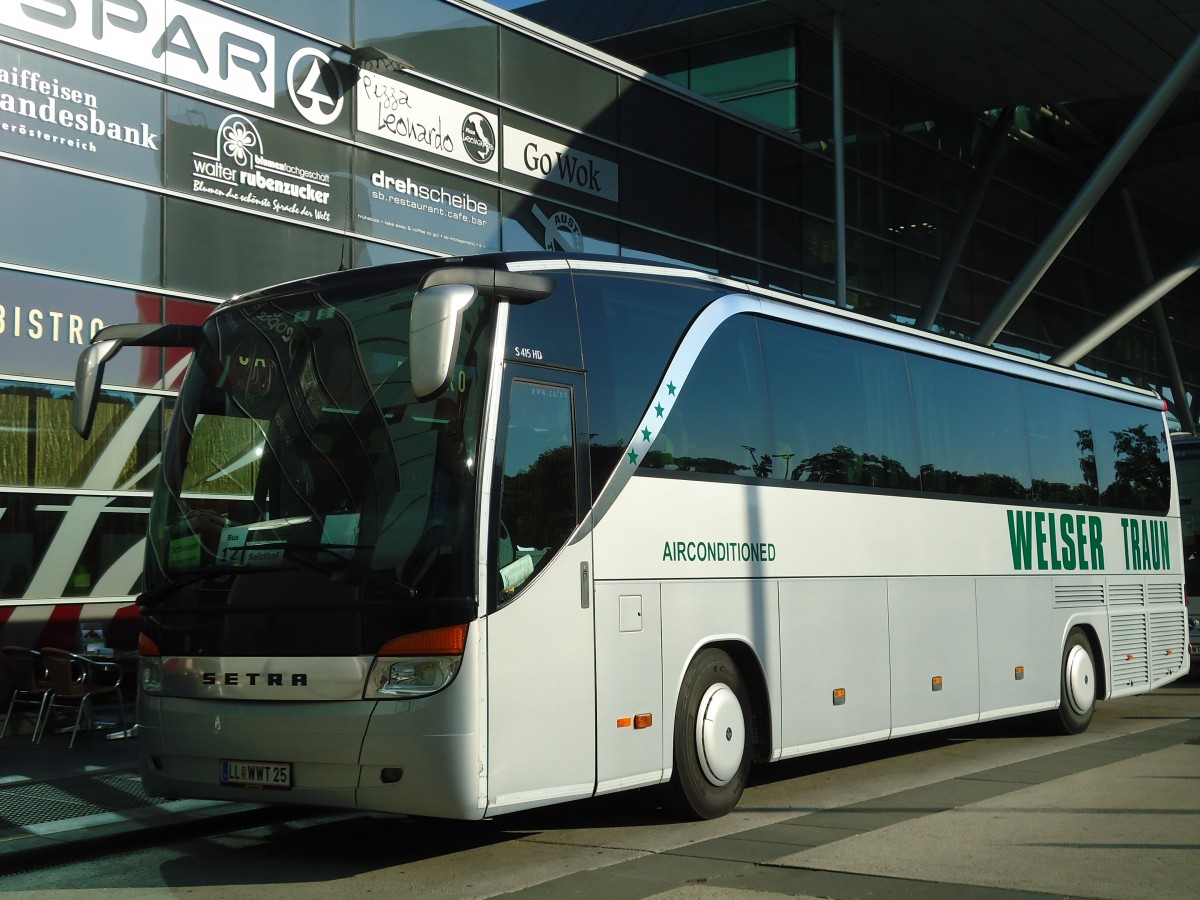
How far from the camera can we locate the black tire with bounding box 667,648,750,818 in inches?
341

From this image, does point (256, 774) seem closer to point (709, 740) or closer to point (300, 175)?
point (709, 740)

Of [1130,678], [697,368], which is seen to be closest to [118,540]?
[697,368]

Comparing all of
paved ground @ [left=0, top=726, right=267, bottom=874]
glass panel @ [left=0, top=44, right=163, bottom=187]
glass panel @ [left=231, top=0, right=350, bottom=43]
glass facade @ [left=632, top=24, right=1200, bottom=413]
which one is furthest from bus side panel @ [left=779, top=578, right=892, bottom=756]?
glass facade @ [left=632, top=24, right=1200, bottom=413]

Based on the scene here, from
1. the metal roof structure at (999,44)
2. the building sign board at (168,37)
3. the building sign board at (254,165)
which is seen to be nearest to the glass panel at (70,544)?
the building sign board at (254,165)

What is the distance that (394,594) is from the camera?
7.20 meters

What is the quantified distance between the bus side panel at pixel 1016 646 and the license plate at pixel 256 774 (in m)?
6.93

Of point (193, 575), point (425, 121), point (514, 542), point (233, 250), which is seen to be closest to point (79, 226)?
point (233, 250)

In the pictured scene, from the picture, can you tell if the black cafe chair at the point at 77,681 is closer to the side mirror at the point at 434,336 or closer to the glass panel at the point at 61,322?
the glass panel at the point at 61,322

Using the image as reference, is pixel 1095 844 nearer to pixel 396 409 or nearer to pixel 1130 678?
pixel 396 409

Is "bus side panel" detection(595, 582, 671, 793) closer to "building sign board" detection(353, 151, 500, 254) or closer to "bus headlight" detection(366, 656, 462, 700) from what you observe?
"bus headlight" detection(366, 656, 462, 700)

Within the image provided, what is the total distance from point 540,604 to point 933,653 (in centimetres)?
508

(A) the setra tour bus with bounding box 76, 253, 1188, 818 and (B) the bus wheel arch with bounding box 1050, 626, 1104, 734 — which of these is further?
(B) the bus wheel arch with bounding box 1050, 626, 1104, 734

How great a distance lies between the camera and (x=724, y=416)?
9.40 m

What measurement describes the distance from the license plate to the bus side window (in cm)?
142
